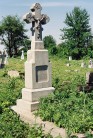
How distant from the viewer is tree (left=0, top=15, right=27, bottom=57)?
64.8 m

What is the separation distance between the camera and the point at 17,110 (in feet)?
33.8

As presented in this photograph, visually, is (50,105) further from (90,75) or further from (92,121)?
(90,75)

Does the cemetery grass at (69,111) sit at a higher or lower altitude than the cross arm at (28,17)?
lower

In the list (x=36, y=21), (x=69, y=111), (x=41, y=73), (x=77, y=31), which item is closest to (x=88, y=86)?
(x=41, y=73)

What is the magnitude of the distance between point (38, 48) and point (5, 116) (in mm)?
2852

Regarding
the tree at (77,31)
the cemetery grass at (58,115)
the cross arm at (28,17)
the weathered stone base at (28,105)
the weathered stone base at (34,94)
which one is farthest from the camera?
Answer: the tree at (77,31)

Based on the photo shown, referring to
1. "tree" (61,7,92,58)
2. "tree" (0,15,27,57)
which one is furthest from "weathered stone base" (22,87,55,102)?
"tree" (0,15,27,57)

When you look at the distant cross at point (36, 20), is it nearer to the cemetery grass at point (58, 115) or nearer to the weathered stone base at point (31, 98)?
the weathered stone base at point (31, 98)

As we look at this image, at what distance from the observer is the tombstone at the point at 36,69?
1023cm

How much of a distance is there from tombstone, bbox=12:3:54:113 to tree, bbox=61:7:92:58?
4515cm

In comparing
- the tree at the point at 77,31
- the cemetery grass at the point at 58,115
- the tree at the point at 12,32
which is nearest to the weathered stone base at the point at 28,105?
the cemetery grass at the point at 58,115

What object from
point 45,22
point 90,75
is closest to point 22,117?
point 45,22

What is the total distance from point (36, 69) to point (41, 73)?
30cm

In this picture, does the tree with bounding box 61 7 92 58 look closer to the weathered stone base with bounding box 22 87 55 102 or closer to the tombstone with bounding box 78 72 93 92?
the tombstone with bounding box 78 72 93 92
